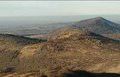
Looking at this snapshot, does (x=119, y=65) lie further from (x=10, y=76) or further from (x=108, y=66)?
(x=10, y=76)

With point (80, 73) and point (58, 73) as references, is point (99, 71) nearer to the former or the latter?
point (80, 73)

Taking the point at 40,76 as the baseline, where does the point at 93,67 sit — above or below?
below

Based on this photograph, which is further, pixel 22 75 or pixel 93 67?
pixel 93 67

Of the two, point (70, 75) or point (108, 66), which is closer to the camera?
point (70, 75)

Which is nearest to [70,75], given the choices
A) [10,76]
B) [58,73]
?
[58,73]

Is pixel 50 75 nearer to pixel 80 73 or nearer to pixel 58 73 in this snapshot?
pixel 58 73

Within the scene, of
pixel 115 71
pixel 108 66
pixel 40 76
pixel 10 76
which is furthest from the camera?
pixel 108 66

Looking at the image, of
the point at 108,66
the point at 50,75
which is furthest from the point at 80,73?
the point at 108,66

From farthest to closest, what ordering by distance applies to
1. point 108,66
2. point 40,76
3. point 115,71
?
point 108,66, point 115,71, point 40,76

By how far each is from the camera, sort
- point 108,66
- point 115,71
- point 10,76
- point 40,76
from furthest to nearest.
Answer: point 108,66, point 115,71, point 10,76, point 40,76
